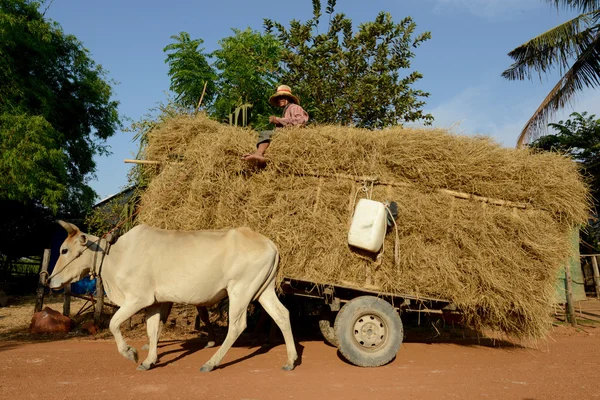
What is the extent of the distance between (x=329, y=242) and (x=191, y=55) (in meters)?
8.95

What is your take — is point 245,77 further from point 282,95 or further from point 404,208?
point 404,208

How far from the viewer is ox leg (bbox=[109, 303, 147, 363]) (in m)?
5.22

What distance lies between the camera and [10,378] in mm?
4914

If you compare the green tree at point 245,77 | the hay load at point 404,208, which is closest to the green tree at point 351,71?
the green tree at point 245,77

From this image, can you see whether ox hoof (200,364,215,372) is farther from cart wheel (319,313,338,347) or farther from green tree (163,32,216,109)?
green tree (163,32,216,109)

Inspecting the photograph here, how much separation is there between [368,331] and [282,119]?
332 centimetres

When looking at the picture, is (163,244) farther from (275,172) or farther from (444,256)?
(444,256)

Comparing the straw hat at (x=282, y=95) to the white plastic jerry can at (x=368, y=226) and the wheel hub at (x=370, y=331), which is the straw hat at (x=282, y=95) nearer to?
the white plastic jerry can at (x=368, y=226)

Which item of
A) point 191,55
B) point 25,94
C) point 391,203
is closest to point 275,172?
point 391,203

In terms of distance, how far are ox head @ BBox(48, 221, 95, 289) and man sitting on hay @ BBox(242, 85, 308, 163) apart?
7.75 feet

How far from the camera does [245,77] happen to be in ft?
40.1

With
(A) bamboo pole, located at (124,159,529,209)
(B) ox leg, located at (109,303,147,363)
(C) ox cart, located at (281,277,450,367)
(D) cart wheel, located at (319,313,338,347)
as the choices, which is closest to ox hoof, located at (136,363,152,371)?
(B) ox leg, located at (109,303,147,363)

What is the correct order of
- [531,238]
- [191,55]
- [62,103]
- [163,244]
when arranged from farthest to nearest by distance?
1. [62,103]
2. [191,55]
3. [531,238]
4. [163,244]

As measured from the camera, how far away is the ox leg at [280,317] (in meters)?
5.67
